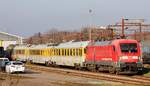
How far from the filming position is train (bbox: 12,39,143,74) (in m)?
36.7

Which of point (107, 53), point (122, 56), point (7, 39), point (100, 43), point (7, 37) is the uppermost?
point (7, 37)

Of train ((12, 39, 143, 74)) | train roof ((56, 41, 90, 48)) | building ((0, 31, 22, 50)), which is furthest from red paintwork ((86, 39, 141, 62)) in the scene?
A: building ((0, 31, 22, 50))

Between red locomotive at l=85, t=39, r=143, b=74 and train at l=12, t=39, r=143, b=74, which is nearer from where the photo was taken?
red locomotive at l=85, t=39, r=143, b=74

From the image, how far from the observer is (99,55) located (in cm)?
4122

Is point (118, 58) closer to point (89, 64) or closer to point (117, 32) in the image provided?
point (89, 64)

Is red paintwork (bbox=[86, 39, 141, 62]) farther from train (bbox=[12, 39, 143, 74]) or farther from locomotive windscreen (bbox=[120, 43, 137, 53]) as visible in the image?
locomotive windscreen (bbox=[120, 43, 137, 53])

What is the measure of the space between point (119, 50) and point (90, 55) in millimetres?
7360

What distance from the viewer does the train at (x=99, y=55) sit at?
120 ft

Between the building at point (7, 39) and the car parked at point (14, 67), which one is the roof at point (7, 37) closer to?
the building at point (7, 39)

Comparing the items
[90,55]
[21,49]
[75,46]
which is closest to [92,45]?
[90,55]

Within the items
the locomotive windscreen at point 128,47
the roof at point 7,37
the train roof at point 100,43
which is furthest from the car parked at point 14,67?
the roof at point 7,37

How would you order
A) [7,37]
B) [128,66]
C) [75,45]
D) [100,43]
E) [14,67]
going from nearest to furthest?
[128,66], [100,43], [14,67], [75,45], [7,37]

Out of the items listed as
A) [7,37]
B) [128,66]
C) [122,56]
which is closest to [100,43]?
[122,56]

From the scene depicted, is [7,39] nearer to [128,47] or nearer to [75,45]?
[75,45]
